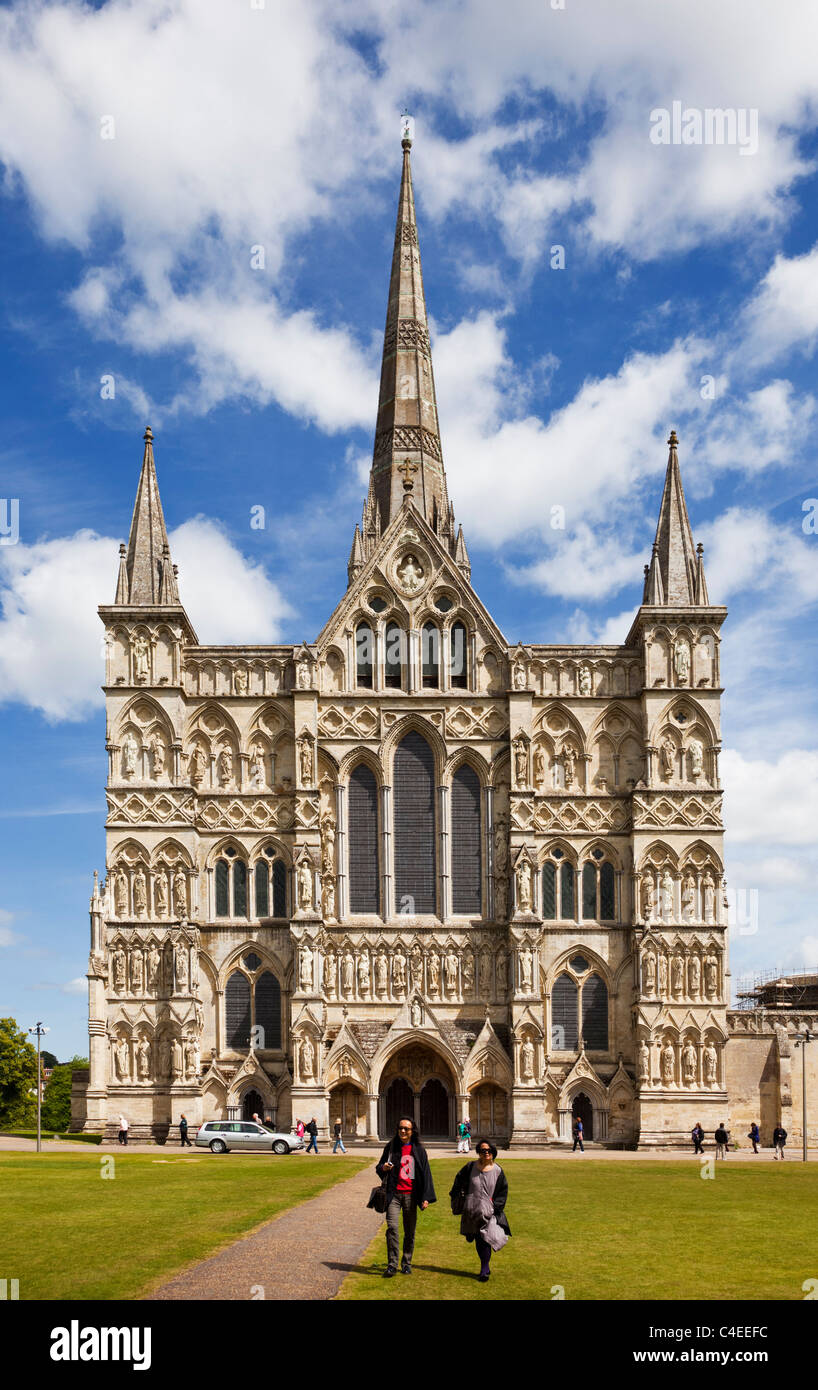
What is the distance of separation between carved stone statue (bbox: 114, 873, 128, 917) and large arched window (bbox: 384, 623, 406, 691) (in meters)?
14.3

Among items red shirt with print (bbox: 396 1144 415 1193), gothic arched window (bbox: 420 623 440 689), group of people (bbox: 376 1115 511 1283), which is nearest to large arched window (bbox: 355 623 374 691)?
gothic arched window (bbox: 420 623 440 689)

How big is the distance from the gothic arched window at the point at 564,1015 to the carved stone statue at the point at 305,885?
11.1 metres

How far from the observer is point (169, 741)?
5862cm

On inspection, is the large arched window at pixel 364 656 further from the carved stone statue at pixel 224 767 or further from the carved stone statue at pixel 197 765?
the carved stone statue at pixel 197 765

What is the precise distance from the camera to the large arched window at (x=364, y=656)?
60.8 meters

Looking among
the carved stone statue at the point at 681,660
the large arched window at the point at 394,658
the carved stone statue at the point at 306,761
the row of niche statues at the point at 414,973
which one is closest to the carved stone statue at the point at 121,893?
the carved stone statue at the point at 306,761

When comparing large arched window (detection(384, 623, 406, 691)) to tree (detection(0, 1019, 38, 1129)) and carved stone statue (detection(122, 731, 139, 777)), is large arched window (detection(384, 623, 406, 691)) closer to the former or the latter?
carved stone statue (detection(122, 731, 139, 777))

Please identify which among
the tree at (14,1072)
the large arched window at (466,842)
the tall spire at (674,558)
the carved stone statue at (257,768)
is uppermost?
the tall spire at (674,558)

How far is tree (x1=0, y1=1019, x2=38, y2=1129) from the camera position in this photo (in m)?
78.1

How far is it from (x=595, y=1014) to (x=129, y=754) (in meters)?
22.9
